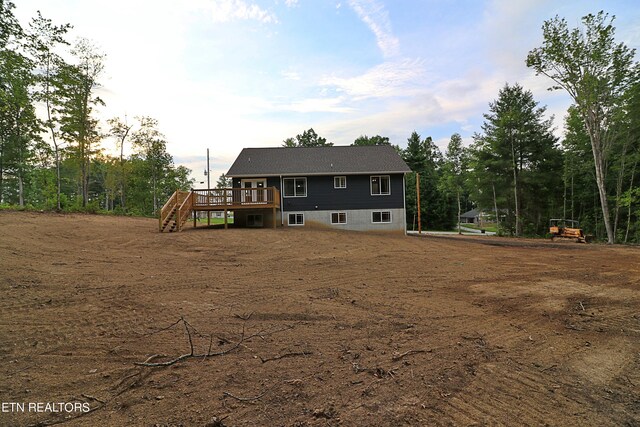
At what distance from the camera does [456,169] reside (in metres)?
44.1

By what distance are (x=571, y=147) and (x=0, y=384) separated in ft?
124

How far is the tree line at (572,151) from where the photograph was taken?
63.2 ft

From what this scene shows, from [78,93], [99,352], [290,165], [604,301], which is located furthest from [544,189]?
[78,93]

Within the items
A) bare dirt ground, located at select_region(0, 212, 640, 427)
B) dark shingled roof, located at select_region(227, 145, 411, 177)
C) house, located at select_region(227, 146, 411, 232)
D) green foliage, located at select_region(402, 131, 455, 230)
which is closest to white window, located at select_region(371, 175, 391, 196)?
house, located at select_region(227, 146, 411, 232)

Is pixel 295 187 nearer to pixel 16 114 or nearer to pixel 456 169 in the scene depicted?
pixel 16 114

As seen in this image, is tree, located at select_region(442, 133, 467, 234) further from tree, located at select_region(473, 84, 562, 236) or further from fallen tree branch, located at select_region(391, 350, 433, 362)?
fallen tree branch, located at select_region(391, 350, 433, 362)

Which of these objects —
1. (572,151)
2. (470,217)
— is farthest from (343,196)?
(470,217)

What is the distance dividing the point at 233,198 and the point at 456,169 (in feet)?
119

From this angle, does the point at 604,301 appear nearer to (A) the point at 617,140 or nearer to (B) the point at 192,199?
(B) the point at 192,199

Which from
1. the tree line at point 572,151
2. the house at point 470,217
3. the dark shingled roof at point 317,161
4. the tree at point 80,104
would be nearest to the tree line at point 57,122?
the tree at point 80,104

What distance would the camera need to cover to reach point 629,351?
155 inches

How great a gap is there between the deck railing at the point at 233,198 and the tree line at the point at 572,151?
12465 mm

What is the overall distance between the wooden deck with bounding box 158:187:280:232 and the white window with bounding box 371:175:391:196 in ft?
22.5

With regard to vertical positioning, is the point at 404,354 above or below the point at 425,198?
below
